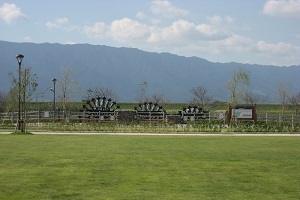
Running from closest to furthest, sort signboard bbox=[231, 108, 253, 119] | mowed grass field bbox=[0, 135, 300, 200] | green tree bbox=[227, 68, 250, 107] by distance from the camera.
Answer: mowed grass field bbox=[0, 135, 300, 200]
signboard bbox=[231, 108, 253, 119]
green tree bbox=[227, 68, 250, 107]

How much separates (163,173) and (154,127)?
26.6 meters

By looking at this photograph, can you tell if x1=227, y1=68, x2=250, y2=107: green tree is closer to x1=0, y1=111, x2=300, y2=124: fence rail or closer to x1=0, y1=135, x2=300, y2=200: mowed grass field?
x1=0, y1=111, x2=300, y2=124: fence rail

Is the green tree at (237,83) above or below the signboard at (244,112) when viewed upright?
above

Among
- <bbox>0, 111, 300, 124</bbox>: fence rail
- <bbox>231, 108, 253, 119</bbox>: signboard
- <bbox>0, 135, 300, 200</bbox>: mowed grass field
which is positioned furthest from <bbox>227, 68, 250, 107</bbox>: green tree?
<bbox>0, 135, 300, 200</bbox>: mowed grass field

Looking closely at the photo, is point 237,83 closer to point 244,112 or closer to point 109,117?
point 244,112

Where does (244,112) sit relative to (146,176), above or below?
above

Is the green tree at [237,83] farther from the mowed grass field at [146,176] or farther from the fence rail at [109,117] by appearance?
the mowed grass field at [146,176]

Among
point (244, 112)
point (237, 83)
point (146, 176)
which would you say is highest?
point (237, 83)

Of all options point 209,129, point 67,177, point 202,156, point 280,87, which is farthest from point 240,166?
point 280,87

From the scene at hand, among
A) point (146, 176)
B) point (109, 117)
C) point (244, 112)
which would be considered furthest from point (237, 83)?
point (146, 176)

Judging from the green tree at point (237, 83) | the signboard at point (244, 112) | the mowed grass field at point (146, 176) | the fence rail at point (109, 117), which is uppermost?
the green tree at point (237, 83)

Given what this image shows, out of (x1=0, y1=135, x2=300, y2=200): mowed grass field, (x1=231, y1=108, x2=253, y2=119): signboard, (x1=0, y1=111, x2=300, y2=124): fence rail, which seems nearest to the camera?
(x1=0, y1=135, x2=300, y2=200): mowed grass field

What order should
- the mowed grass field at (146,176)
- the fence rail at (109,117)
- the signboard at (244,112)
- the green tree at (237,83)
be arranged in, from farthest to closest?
the green tree at (237,83)
the fence rail at (109,117)
the signboard at (244,112)
the mowed grass field at (146,176)

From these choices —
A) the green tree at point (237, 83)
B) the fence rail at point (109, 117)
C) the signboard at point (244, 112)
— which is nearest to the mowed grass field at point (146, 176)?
the signboard at point (244, 112)
